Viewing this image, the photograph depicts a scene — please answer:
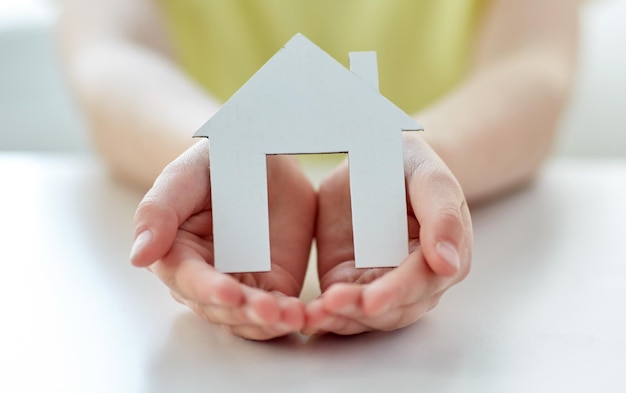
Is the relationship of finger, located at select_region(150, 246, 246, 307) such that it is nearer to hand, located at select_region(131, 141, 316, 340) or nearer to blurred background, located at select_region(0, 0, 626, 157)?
hand, located at select_region(131, 141, 316, 340)

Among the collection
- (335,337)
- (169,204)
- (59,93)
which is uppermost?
(59,93)

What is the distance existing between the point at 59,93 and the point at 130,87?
20.4 inches

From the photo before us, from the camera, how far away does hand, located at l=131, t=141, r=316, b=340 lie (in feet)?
1.66

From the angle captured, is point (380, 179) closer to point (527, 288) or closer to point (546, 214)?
point (527, 288)

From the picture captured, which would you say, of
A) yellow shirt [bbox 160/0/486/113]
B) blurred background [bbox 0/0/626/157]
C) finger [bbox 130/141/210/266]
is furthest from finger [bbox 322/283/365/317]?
blurred background [bbox 0/0/626/157]

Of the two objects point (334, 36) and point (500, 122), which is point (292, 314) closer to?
point (500, 122)

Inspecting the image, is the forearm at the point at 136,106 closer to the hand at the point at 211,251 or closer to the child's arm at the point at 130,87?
the child's arm at the point at 130,87

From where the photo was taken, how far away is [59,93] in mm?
1429

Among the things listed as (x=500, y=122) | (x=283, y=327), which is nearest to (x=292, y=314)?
(x=283, y=327)

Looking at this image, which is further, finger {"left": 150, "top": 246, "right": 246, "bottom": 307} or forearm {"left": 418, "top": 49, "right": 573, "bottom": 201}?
forearm {"left": 418, "top": 49, "right": 573, "bottom": 201}

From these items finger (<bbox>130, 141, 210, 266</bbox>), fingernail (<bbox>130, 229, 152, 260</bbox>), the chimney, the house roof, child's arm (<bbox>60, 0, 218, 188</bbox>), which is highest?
child's arm (<bbox>60, 0, 218, 188</bbox>)

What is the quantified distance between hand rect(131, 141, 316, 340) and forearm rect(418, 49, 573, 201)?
0.23 meters

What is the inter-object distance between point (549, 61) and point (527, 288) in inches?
A: 15.7

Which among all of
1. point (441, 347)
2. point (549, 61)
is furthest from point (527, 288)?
point (549, 61)
